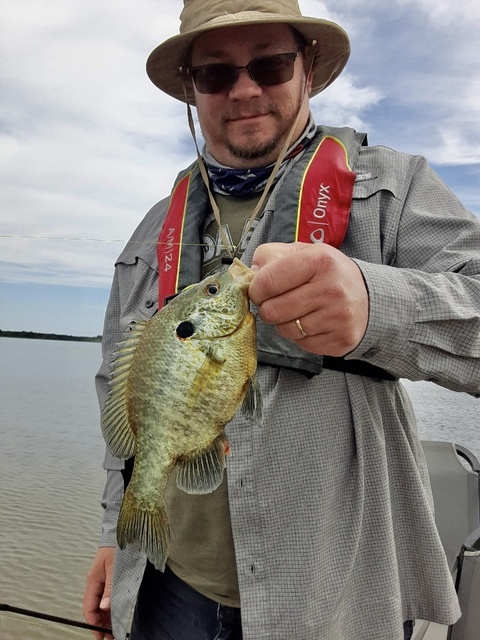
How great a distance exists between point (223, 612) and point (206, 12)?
2746 mm

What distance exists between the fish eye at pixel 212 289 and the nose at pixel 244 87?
1.26 metres

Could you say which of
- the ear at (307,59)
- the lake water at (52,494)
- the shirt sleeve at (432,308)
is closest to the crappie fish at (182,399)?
the shirt sleeve at (432,308)

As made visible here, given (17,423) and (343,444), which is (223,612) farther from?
(17,423)

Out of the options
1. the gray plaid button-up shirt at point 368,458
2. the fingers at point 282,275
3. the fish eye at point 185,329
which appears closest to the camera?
the fingers at point 282,275

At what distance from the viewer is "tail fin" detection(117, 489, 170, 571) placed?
1.66 metres

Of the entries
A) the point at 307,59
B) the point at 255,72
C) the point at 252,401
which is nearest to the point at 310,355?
the point at 252,401

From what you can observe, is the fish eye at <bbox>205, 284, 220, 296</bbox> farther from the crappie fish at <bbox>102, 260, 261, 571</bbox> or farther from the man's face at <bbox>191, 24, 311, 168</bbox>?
the man's face at <bbox>191, 24, 311, 168</bbox>

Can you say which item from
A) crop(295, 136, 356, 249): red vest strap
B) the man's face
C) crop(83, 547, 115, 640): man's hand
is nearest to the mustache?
the man's face

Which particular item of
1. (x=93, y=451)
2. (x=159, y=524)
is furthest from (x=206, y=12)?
(x=93, y=451)

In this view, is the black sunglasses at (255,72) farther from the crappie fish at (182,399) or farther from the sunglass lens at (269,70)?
the crappie fish at (182,399)

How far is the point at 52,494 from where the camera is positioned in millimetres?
13375

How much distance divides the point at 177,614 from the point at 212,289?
155 cm

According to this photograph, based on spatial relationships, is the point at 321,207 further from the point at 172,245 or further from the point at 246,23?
the point at 246,23

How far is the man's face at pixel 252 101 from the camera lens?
8.76 feet
